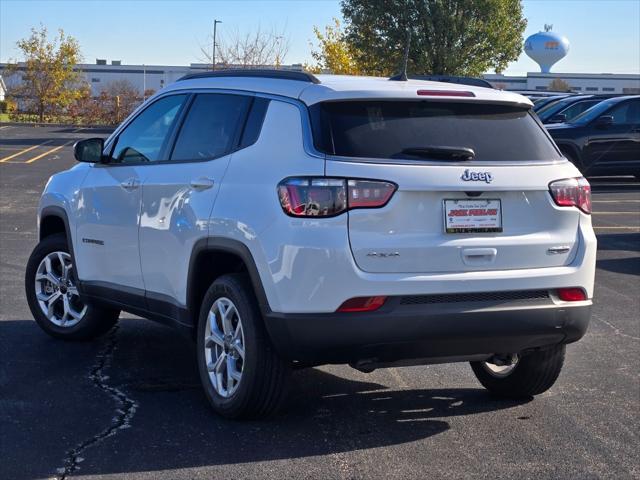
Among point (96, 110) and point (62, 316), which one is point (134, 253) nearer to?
point (62, 316)

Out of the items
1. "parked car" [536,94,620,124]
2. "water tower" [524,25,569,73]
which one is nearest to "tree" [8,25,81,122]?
"parked car" [536,94,620,124]

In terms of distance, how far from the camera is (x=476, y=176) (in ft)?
17.1

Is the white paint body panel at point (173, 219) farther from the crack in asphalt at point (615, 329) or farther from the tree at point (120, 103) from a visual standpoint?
the tree at point (120, 103)

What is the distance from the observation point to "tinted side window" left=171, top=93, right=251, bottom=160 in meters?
5.88

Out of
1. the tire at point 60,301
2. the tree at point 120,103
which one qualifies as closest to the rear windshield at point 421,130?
the tire at point 60,301

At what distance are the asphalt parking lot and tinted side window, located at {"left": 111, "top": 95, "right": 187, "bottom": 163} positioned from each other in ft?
4.48

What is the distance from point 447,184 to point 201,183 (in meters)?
1.44

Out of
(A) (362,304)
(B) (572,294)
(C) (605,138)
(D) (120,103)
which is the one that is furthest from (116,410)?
(D) (120,103)

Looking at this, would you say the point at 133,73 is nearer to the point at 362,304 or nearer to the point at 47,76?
the point at 47,76

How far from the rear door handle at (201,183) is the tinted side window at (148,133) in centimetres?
70

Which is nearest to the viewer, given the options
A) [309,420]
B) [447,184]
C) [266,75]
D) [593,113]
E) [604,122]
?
[447,184]

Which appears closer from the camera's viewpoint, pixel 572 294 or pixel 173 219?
pixel 572 294

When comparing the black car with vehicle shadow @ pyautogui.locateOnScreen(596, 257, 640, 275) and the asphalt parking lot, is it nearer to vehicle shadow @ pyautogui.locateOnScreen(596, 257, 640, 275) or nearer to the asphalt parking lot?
vehicle shadow @ pyautogui.locateOnScreen(596, 257, 640, 275)

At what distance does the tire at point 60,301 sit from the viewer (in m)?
7.48
